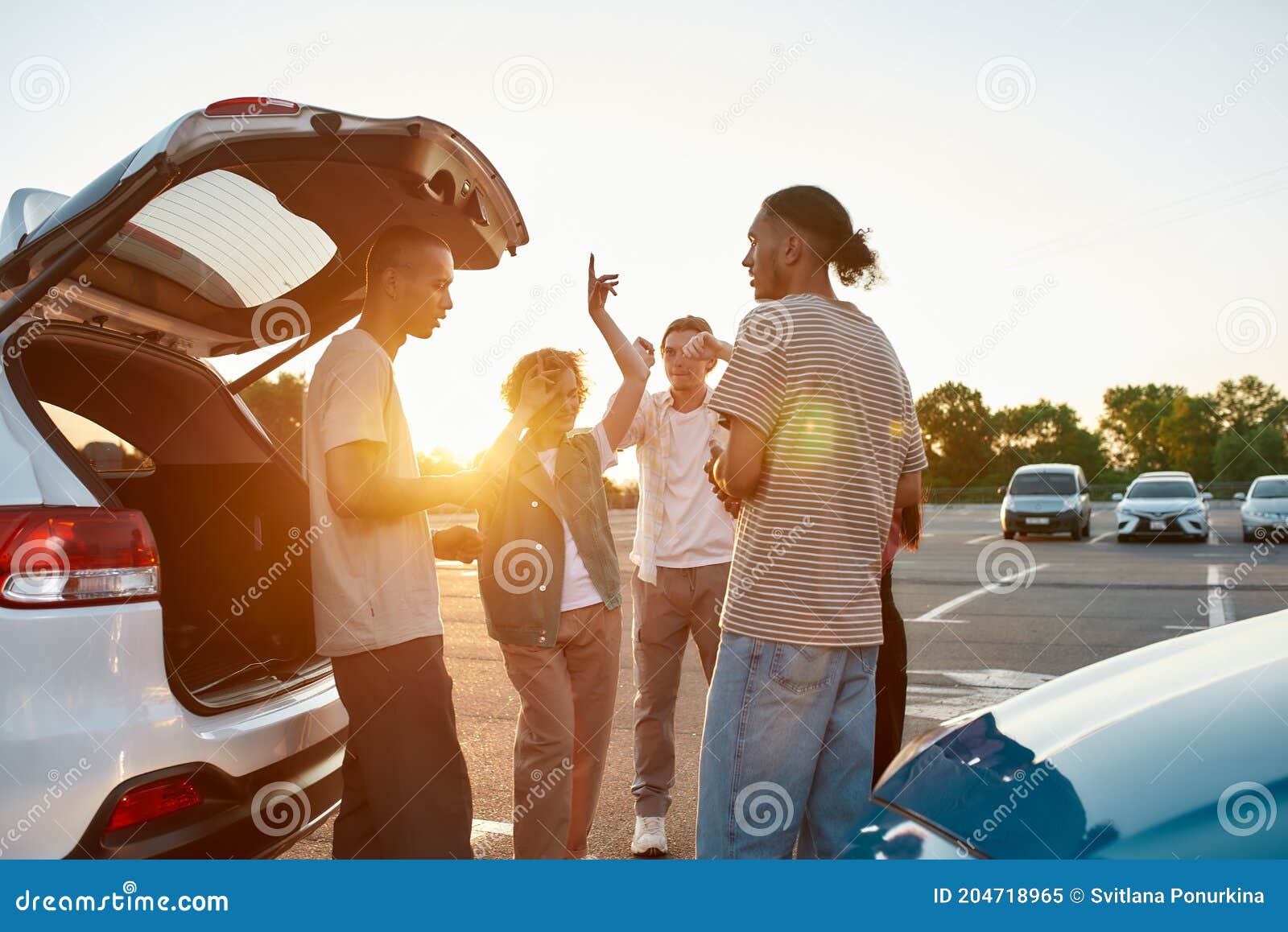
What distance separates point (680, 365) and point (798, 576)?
2187 millimetres

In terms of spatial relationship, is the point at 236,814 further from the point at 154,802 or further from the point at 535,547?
the point at 535,547

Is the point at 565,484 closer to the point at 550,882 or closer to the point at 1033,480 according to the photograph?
the point at 550,882

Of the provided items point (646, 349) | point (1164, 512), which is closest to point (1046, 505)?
point (1164, 512)

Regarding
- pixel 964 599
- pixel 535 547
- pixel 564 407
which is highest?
pixel 564 407

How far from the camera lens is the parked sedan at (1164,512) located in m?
22.1

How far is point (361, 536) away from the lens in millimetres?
2475

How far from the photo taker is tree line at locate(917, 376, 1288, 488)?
347ft

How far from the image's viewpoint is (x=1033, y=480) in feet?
82.7

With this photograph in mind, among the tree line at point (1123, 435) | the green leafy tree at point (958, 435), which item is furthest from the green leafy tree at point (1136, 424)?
the green leafy tree at point (958, 435)

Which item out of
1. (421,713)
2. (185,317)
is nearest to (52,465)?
(421,713)

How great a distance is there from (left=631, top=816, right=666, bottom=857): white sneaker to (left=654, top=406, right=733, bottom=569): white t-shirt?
0.96m

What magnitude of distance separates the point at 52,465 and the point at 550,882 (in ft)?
4.60

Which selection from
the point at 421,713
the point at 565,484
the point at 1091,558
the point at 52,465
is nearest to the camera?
the point at 52,465

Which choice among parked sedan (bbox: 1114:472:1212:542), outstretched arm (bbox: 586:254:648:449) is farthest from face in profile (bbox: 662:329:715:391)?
parked sedan (bbox: 1114:472:1212:542)
